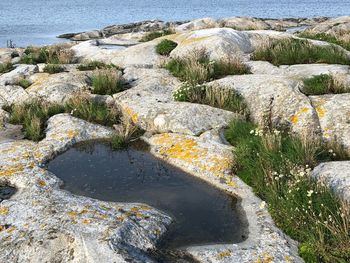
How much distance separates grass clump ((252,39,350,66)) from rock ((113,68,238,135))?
516 centimetres

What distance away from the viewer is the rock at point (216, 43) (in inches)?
744

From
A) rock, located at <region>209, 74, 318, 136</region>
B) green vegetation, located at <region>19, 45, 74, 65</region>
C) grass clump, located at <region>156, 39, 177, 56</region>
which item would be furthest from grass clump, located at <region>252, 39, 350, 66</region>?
green vegetation, located at <region>19, 45, 74, 65</region>

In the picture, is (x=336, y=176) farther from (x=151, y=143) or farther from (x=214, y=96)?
(x=214, y=96)

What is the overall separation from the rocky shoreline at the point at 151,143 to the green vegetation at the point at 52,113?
A: 1.30ft

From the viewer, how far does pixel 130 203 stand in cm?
852

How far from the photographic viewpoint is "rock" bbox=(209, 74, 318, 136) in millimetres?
11664

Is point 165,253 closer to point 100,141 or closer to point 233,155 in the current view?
point 233,155

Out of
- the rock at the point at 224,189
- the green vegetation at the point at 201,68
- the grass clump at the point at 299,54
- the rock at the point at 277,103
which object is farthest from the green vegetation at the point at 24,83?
Result: the grass clump at the point at 299,54

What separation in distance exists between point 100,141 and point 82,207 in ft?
14.9

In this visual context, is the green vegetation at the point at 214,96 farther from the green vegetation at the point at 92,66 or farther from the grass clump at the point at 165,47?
the grass clump at the point at 165,47

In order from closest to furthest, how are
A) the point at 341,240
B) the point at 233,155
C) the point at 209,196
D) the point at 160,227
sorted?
the point at 341,240 → the point at 160,227 → the point at 209,196 → the point at 233,155

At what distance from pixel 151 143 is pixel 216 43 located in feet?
29.5

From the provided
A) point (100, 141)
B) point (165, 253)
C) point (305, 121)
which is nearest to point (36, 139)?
point (100, 141)

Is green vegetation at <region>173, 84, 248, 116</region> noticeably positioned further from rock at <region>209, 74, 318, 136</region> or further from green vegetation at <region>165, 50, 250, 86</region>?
green vegetation at <region>165, 50, 250, 86</region>
